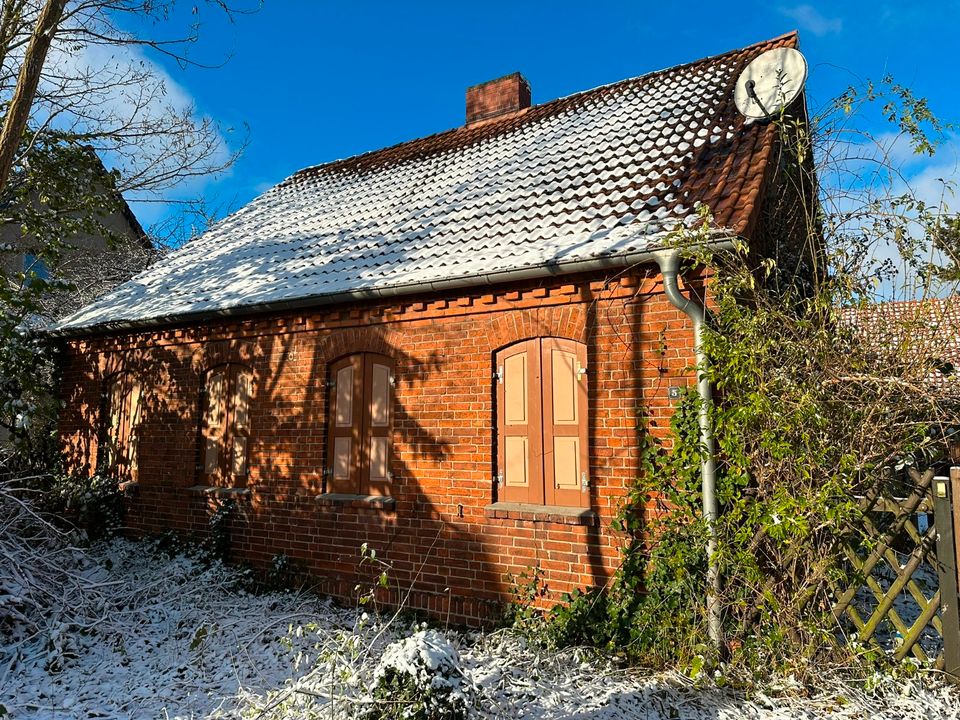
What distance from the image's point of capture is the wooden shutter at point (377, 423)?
7.23 m

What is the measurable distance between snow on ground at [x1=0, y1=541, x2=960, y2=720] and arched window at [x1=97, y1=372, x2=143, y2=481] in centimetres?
312

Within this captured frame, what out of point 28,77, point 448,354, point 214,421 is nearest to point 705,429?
point 448,354

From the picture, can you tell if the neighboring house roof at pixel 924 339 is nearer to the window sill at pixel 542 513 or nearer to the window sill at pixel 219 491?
the window sill at pixel 542 513

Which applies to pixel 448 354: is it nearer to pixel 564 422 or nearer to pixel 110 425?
pixel 564 422

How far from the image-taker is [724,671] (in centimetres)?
481

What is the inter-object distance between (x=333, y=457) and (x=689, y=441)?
14.0 feet

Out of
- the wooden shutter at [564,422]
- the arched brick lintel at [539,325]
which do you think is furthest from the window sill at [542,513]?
the arched brick lintel at [539,325]

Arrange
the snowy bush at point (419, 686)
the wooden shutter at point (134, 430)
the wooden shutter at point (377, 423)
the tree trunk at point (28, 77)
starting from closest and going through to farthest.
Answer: the snowy bush at point (419, 686)
the tree trunk at point (28, 77)
the wooden shutter at point (377, 423)
the wooden shutter at point (134, 430)

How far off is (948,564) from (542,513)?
10.3ft

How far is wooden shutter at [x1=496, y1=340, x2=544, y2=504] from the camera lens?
20.6ft

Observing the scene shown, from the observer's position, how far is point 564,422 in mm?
6207

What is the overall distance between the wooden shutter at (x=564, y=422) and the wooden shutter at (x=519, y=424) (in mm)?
87

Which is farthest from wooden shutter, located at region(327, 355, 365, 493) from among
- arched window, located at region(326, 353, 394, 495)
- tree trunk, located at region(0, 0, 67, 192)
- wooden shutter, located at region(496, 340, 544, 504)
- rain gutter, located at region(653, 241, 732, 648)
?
tree trunk, located at region(0, 0, 67, 192)

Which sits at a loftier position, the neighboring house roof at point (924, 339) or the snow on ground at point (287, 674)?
the neighboring house roof at point (924, 339)
